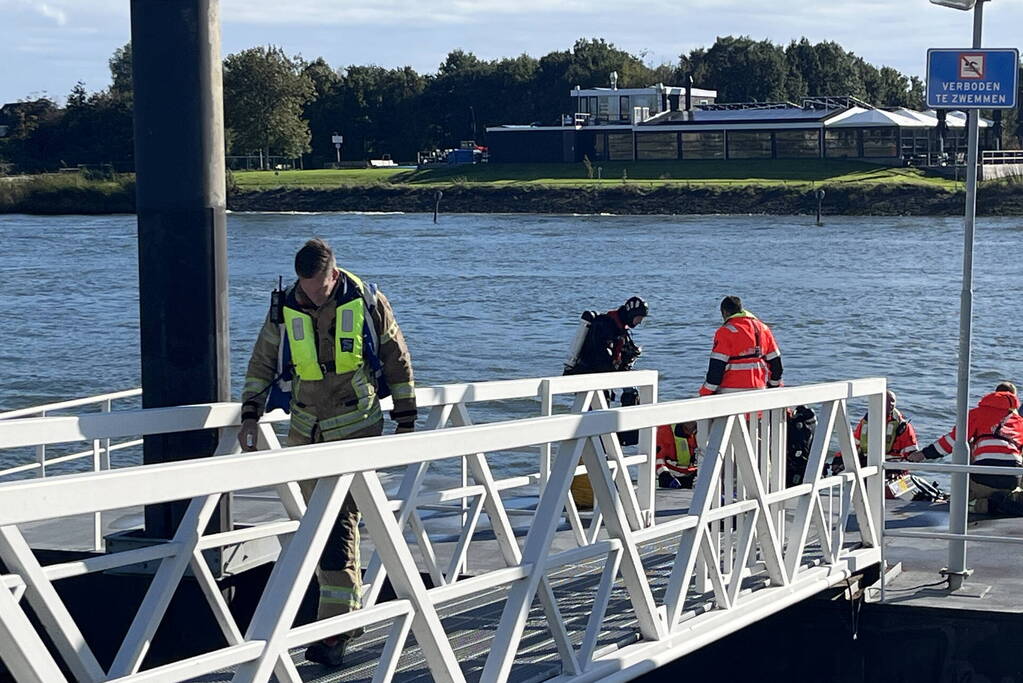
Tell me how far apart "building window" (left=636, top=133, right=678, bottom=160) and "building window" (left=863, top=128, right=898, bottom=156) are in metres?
13.0

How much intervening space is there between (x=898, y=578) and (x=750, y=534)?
1.89 metres

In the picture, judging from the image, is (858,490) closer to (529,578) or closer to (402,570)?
(529,578)

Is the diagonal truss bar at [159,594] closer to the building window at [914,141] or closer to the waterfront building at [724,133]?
the waterfront building at [724,133]

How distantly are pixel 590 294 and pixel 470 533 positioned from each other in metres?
37.8

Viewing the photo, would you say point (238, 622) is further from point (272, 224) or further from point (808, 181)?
point (808, 181)

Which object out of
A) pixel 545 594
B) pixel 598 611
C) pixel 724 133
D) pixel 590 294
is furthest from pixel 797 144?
pixel 545 594

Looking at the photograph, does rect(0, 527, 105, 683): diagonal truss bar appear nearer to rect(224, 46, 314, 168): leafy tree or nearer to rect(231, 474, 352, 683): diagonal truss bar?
rect(231, 474, 352, 683): diagonal truss bar

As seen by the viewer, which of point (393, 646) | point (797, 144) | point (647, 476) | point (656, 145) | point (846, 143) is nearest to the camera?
point (393, 646)

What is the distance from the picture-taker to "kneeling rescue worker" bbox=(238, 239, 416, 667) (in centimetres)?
606

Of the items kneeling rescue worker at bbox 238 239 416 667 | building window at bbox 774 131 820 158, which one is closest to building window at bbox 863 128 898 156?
building window at bbox 774 131 820 158

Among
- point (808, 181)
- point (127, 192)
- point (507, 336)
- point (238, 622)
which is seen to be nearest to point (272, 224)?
point (127, 192)

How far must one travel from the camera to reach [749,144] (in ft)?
343

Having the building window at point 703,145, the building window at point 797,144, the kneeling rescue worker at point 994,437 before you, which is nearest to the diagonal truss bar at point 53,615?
the kneeling rescue worker at point 994,437

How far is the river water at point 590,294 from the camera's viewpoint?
31109mm
